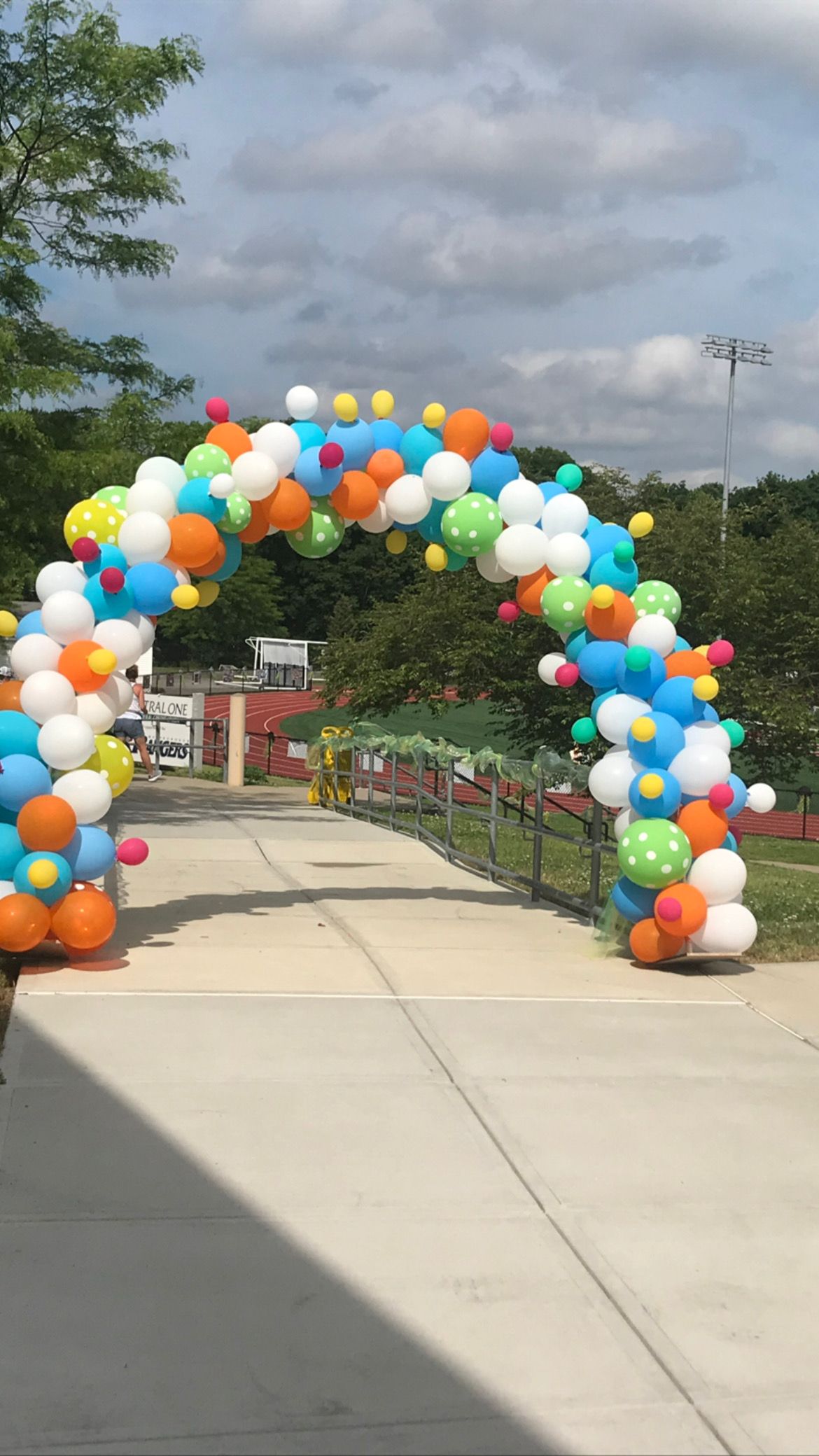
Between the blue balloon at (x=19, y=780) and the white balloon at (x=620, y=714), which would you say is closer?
the blue balloon at (x=19, y=780)

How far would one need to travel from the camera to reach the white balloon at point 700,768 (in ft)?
25.7

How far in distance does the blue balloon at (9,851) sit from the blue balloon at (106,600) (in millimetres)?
1293

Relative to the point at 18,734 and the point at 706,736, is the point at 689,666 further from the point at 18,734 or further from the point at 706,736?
the point at 18,734

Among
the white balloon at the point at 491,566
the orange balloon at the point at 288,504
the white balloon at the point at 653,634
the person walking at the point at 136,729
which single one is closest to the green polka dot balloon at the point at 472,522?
the white balloon at the point at 491,566

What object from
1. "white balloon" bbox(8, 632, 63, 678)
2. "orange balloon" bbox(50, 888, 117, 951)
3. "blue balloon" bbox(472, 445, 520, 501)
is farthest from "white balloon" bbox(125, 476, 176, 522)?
"orange balloon" bbox(50, 888, 117, 951)

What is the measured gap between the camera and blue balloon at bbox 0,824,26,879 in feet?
23.6

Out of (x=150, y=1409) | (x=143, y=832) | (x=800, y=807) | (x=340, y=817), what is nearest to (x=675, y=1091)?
(x=150, y=1409)

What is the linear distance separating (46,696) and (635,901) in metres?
3.56

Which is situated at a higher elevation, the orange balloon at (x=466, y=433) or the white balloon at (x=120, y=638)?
the orange balloon at (x=466, y=433)

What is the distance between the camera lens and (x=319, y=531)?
835 cm

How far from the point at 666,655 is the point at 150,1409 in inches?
231

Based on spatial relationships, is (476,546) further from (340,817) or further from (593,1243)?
(340,817)

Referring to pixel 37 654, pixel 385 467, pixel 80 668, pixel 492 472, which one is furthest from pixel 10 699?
pixel 492 472

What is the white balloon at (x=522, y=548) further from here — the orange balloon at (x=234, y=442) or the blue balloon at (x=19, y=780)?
the blue balloon at (x=19, y=780)
